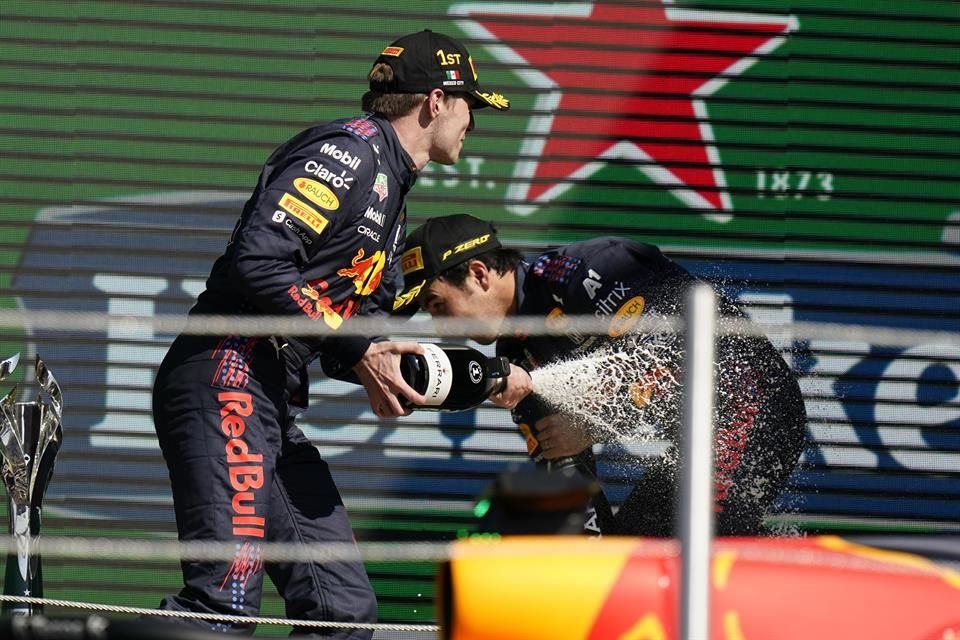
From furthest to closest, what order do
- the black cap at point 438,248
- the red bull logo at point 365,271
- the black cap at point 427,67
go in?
the black cap at point 438,248, the black cap at point 427,67, the red bull logo at point 365,271

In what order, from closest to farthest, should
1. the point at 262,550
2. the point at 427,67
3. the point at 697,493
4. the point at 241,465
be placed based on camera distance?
the point at 697,493, the point at 262,550, the point at 241,465, the point at 427,67

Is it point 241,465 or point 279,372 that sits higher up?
point 279,372

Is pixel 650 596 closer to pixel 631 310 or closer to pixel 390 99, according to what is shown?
pixel 631 310

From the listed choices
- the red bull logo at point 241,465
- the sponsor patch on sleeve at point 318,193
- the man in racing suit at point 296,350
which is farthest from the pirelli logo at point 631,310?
the red bull logo at point 241,465

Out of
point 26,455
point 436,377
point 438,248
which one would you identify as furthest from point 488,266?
point 26,455

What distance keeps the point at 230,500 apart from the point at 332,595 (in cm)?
49

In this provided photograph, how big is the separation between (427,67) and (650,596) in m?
2.21

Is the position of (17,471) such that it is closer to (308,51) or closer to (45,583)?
(45,583)

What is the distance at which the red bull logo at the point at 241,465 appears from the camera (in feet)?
12.4

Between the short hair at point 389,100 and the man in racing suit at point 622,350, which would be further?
the man in racing suit at point 622,350

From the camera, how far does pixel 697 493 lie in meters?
2.29

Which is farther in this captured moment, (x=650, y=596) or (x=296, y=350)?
(x=296, y=350)

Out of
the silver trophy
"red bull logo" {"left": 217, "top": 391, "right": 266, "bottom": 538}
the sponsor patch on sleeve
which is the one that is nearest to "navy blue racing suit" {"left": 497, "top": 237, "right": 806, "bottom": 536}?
the sponsor patch on sleeve

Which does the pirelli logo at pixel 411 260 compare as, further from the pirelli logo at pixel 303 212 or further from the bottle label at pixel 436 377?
the pirelli logo at pixel 303 212
